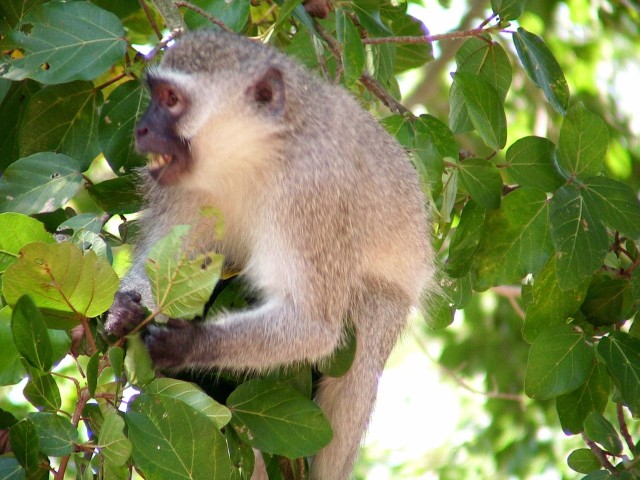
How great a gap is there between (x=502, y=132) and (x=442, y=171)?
0.34m

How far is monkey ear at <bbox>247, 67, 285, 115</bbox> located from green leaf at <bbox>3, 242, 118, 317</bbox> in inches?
61.6

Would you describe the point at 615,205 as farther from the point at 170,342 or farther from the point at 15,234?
the point at 15,234

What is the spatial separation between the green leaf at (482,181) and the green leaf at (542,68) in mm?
413

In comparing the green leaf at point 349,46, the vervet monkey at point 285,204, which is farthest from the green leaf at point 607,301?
the green leaf at point 349,46

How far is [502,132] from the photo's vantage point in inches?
169

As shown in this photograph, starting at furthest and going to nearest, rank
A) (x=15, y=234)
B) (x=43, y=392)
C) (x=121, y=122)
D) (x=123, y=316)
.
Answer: (x=121, y=122), (x=123, y=316), (x=15, y=234), (x=43, y=392)

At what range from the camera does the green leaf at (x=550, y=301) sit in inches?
166

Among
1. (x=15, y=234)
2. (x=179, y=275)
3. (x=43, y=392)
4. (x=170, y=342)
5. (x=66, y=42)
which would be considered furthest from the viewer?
(x=66, y=42)

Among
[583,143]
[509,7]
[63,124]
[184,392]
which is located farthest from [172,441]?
[509,7]

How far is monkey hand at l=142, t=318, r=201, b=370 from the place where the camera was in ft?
11.5

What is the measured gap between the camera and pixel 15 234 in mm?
3074

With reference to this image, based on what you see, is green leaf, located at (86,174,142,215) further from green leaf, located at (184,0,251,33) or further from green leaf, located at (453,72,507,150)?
green leaf, located at (453,72,507,150)

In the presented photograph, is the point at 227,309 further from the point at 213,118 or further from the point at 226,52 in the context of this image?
the point at 226,52

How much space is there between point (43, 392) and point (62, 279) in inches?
13.9
